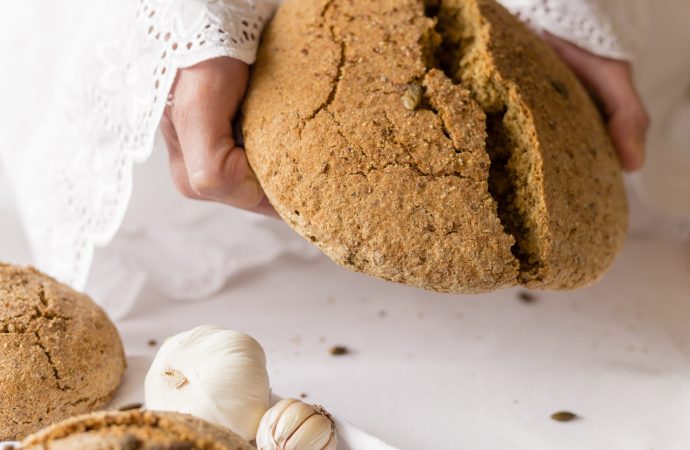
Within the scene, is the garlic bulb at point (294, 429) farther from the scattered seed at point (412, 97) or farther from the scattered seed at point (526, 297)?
the scattered seed at point (526, 297)

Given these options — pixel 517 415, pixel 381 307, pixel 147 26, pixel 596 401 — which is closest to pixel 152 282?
pixel 381 307

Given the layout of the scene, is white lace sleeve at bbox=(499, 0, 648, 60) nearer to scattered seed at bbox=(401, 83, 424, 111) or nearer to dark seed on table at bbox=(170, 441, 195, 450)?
scattered seed at bbox=(401, 83, 424, 111)

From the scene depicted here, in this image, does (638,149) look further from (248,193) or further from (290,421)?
(290,421)

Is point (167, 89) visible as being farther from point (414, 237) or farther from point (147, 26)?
point (414, 237)

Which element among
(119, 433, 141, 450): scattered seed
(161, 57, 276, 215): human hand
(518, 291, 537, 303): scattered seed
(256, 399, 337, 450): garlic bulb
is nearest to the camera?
(119, 433, 141, 450): scattered seed

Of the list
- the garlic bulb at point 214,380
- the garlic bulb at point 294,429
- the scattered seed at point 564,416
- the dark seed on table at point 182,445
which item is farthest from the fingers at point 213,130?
the scattered seed at point 564,416

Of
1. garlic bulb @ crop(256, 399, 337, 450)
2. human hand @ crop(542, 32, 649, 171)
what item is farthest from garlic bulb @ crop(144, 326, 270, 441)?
human hand @ crop(542, 32, 649, 171)
